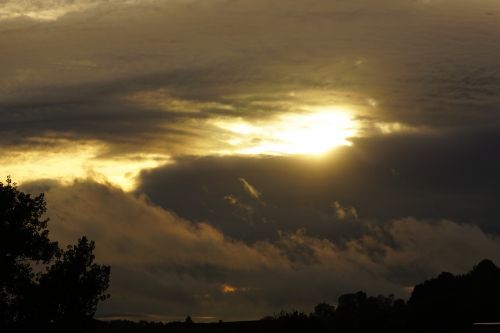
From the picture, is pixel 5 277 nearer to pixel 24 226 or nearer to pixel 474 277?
pixel 24 226

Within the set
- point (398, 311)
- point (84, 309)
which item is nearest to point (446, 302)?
point (398, 311)

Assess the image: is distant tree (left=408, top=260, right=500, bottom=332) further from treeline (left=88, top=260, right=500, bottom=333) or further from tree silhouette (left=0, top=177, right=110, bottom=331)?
tree silhouette (left=0, top=177, right=110, bottom=331)

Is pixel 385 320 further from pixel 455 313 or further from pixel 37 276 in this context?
pixel 37 276

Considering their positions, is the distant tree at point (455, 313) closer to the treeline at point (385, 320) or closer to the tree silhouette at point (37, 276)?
the treeline at point (385, 320)

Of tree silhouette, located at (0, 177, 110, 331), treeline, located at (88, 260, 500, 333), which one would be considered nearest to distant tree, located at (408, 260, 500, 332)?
treeline, located at (88, 260, 500, 333)

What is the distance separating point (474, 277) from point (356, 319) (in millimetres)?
77411

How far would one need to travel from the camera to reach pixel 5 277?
77.1 metres

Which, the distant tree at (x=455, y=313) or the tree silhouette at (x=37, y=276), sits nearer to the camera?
the tree silhouette at (x=37, y=276)

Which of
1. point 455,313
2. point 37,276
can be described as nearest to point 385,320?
point 455,313

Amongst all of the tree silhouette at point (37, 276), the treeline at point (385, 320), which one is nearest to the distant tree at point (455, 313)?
the treeline at point (385, 320)

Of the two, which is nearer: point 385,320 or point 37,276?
point 37,276

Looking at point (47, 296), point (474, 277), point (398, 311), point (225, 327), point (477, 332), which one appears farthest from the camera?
Result: point (474, 277)

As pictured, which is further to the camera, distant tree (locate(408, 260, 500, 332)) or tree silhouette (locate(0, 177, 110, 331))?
distant tree (locate(408, 260, 500, 332))

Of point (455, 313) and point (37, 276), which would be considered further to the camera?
point (455, 313)
